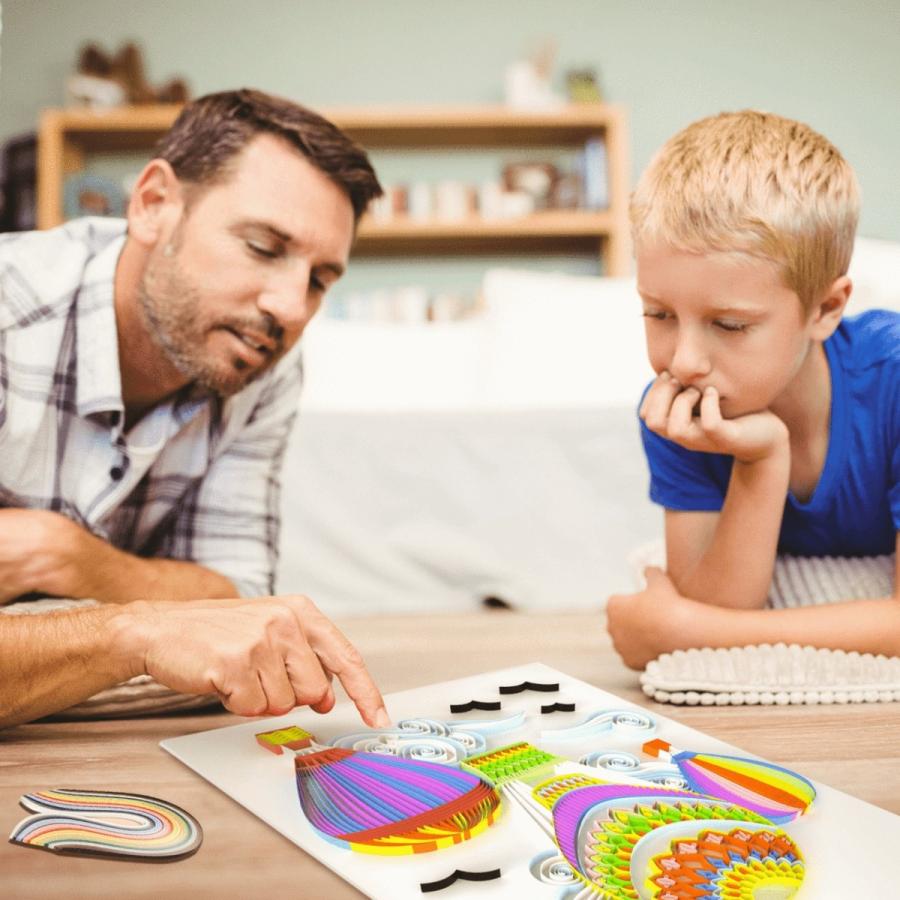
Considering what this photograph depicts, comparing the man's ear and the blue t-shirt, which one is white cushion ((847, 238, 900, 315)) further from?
the man's ear

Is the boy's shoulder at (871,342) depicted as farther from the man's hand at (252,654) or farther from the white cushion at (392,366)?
the white cushion at (392,366)

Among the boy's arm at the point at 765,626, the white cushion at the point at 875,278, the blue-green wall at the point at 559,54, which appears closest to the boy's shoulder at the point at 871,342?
the boy's arm at the point at 765,626

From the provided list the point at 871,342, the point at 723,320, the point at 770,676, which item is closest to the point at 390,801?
the point at 770,676

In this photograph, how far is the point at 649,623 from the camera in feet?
2.87

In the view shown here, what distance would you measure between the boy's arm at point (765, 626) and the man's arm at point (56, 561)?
544 mm

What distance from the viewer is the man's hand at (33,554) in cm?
94

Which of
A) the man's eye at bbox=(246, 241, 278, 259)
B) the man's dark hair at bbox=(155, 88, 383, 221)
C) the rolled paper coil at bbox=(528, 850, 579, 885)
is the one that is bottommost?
the rolled paper coil at bbox=(528, 850, 579, 885)

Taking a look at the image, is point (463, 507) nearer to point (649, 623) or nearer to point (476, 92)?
point (649, 623)

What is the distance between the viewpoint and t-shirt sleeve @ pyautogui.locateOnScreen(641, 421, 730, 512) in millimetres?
1010

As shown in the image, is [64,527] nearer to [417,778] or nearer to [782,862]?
[417,778]

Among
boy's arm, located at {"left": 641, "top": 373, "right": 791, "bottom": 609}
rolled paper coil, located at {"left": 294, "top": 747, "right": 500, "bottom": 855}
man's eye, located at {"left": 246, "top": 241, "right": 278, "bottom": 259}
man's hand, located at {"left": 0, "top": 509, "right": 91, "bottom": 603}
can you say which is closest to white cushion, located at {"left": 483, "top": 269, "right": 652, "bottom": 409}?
man's eye, located at {"left": 246, "top": 241, "right": 278, "bottom": 259}

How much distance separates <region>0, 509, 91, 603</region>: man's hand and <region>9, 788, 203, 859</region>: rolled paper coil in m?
0.43

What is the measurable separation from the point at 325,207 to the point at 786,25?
303 centimetres

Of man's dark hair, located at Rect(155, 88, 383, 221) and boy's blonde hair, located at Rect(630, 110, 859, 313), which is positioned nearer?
boy's blonde hair, located at Rect(630, 110, 859, 313)
